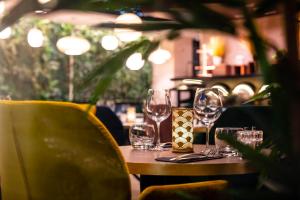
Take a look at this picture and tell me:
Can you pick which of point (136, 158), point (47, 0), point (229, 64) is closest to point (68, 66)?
point (229, 64)

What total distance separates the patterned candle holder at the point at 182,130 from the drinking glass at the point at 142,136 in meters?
0.16

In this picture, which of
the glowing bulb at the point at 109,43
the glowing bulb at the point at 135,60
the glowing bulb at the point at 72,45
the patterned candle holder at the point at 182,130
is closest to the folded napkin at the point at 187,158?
the patterned candle holder at the point at 182,130

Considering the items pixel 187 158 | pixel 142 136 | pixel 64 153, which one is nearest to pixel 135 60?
pixel 142 136

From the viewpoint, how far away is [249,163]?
74 centimetres

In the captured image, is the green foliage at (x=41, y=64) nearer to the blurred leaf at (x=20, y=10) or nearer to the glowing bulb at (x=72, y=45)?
the glowing bulb at (x=72, y=45)

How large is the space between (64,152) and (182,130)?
78cm

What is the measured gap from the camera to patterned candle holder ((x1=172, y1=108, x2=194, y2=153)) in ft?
7.48

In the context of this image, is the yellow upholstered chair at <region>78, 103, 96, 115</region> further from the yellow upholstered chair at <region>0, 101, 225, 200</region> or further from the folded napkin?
the folded napkin

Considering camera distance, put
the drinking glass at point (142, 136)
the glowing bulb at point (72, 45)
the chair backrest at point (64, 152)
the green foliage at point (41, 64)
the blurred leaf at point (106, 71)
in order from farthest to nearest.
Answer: the green foliage at point (41, 64)
the glowing bulb at point (72, 45)
the drinking glass at point (142, 136)
the chair backrest at point (64, 152)
the blurred leaf at point (106, 71)

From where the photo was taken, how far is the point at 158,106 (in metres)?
2.39

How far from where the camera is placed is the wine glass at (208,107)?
233 centimetres

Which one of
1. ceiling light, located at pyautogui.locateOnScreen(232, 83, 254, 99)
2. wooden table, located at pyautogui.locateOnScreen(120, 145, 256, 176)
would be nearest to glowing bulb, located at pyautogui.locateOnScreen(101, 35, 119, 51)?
ceiling light, located at pyautogui.locateOnScreen(232, 83, 254, 99)

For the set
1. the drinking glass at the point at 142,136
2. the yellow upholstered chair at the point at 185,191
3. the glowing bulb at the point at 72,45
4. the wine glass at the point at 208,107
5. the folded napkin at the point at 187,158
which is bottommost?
the yellow upholstered chair at the point at 185,191

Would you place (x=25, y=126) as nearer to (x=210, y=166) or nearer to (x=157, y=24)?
(x=210, y=166)
